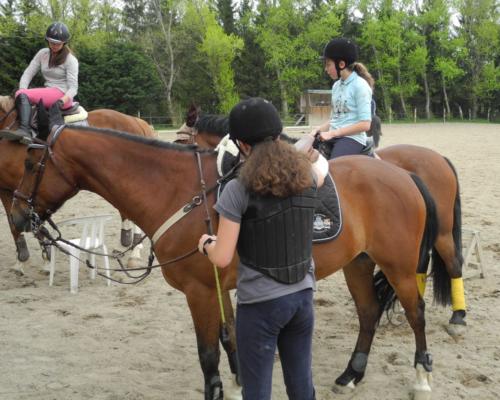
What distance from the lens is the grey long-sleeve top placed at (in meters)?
6.33

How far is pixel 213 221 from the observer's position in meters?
3.07

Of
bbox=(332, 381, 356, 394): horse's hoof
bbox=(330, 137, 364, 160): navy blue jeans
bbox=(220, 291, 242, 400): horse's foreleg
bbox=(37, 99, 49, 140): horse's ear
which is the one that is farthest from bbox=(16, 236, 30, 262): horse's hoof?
bbox=(332, 381, 356, 394): horse's hoof

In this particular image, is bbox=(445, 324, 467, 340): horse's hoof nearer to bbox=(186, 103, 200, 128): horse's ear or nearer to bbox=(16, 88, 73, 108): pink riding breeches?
bbox=(186, 103, 200, 128): horse's ear

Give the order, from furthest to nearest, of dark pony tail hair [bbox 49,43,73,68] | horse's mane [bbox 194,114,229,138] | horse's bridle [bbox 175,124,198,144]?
dark pony tail hair [bbox 49,43,73,68] < horse's bridle [bbox 175,124,198,144] < horse's mane [bbox 194,114,229,138]

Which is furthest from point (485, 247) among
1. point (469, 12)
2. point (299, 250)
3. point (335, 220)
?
point (469, 12)

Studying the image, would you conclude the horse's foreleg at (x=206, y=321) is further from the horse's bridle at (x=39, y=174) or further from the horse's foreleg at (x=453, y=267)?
the horse's foreleg at (x=453, y=267)

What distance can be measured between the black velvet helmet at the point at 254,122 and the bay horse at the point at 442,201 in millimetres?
2490

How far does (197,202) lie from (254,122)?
3.45 feet

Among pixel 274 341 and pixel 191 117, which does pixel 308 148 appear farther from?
pixel 191 117

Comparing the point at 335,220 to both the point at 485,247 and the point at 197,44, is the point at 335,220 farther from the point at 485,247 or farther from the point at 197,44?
the point at 197,44

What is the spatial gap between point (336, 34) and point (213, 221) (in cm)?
4878

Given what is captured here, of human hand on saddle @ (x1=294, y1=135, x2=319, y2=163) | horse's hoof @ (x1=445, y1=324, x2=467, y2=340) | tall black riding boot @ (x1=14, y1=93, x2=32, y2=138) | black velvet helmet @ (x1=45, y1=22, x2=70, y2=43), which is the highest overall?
black velvet helmet @ (x1=45, y1=22, x2=70, y2=43)

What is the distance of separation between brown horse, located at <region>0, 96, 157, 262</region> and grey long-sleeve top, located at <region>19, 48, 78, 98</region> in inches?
16.2

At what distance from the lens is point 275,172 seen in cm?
205
